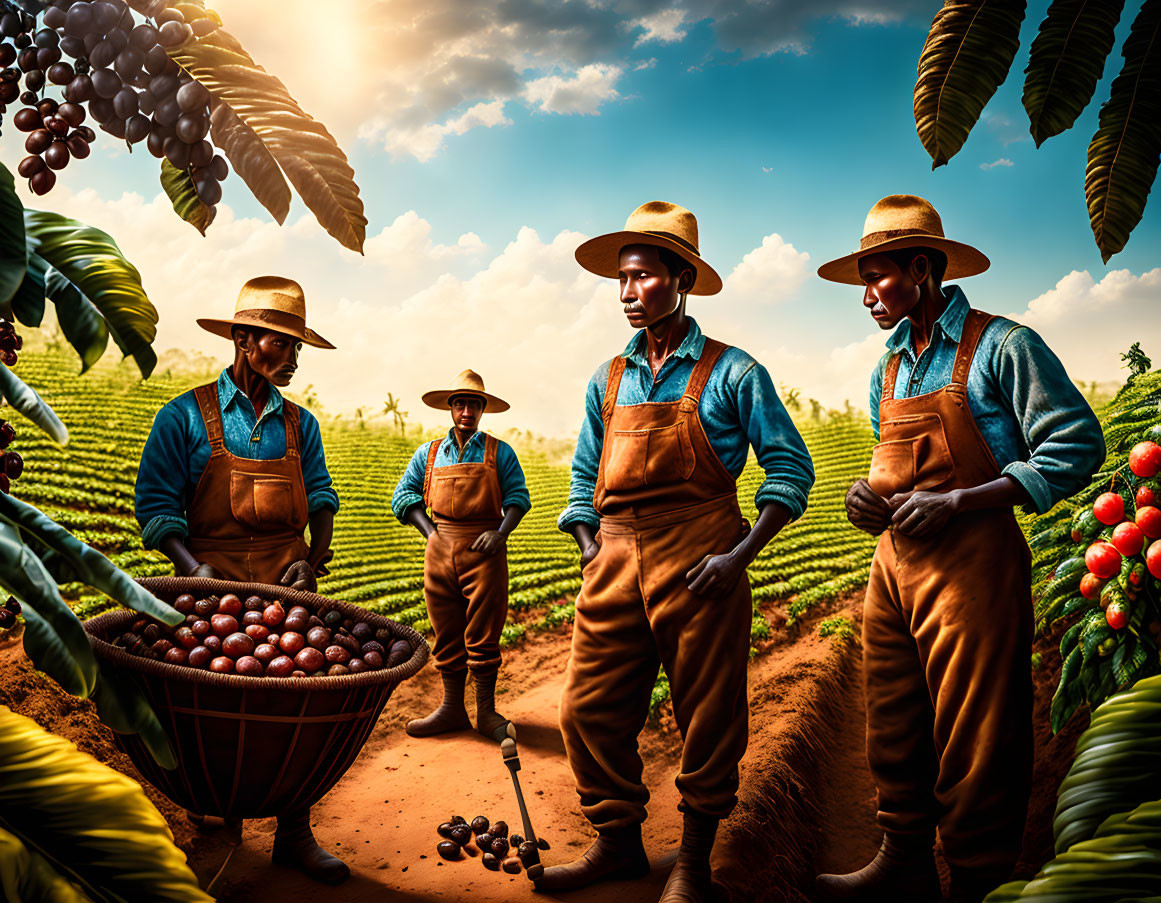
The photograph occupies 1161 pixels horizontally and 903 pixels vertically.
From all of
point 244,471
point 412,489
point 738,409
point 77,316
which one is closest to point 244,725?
point 244,471

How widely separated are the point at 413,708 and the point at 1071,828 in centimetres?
477

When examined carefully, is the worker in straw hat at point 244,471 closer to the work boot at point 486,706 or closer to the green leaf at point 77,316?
the green leaf at point 77,316

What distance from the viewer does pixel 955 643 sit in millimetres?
2182

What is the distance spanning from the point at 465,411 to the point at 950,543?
3076 mm

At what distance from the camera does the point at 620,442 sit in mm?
2596

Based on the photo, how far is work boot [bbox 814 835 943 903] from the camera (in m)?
2.46

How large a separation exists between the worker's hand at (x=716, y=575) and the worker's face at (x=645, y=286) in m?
0.84

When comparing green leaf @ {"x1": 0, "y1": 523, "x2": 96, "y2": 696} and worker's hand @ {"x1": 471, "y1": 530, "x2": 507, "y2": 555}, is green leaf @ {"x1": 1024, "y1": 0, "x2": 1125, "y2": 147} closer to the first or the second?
green leaf @ {"x1": 0, "y1": 523, "x2": 96, "y2": 696}

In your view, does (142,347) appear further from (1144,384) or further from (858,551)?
(858,551)

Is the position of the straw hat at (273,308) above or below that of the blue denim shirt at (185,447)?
above

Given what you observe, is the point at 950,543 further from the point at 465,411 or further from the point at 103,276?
the point at 465,411

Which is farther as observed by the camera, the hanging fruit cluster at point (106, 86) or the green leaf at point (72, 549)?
the hanging fruit cluster at point (106, 86)

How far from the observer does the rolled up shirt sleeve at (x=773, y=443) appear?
246cm

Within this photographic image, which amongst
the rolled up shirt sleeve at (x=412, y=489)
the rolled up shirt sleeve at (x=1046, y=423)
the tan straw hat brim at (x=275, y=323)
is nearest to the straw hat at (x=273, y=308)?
the tan straw hat brim at (x=275, y=323)
